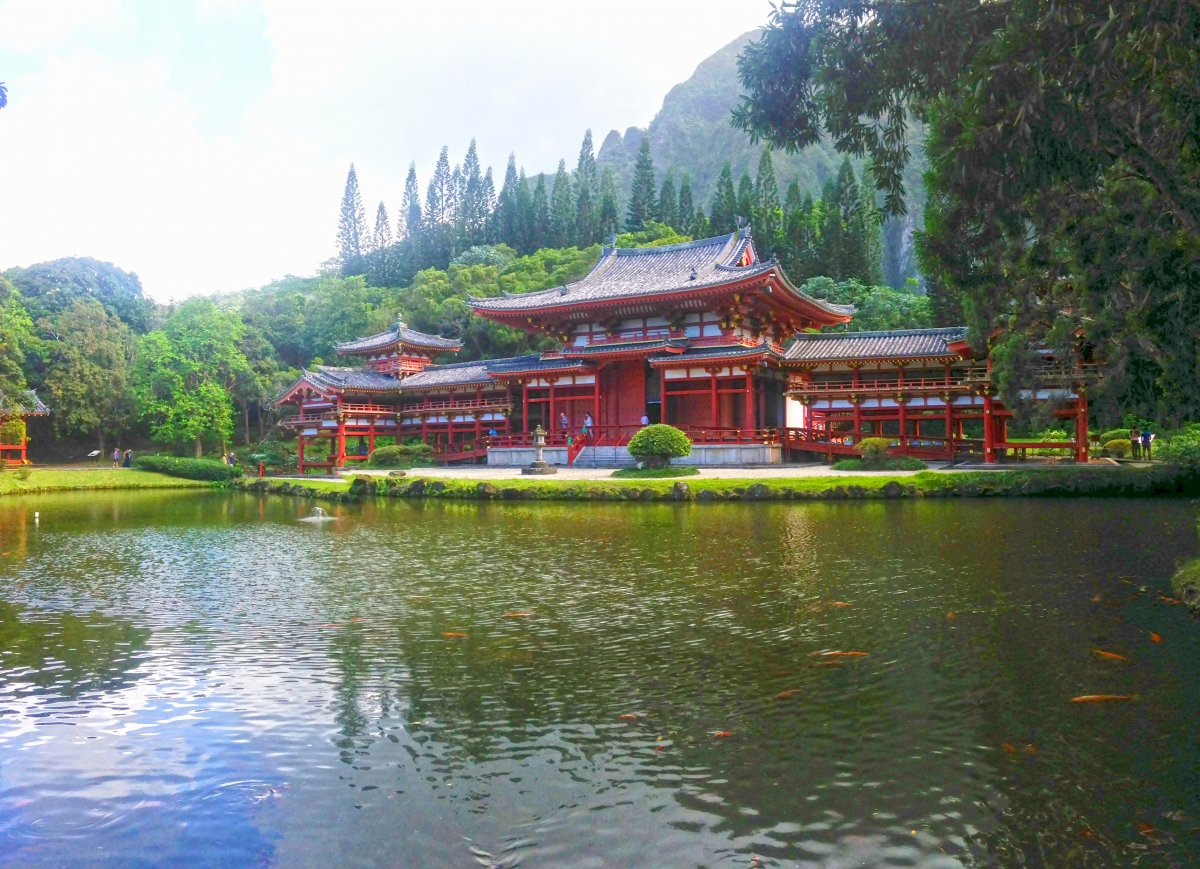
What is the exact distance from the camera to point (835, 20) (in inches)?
376

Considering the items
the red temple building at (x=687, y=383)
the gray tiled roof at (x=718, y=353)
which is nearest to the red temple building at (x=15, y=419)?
the red temple building at (x=687, y=383)

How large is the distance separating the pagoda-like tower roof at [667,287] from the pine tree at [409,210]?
6844 cm

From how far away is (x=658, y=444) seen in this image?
29.6 metres

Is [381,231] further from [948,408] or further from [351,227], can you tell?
[948,408]

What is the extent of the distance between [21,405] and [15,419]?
1.37m

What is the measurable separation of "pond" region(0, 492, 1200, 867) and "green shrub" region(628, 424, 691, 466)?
55.7ft

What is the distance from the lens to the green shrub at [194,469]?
43531mm

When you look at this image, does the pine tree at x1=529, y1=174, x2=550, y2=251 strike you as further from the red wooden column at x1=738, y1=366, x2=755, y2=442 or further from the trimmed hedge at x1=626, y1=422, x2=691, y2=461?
the trimmed hedge at x1=626, y1=422, x2=691, y2=461

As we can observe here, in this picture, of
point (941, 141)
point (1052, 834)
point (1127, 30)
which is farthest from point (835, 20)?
point (1052, 834)

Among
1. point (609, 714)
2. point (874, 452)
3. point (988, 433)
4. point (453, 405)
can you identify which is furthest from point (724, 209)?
point (609, 714)

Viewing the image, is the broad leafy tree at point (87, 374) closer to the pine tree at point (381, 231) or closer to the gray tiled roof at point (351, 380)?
the gray tiled roof at point (351, 380)

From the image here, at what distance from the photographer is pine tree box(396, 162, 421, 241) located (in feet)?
346

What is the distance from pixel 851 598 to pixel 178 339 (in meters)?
52.2

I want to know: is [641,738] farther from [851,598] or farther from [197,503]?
[197,503]
